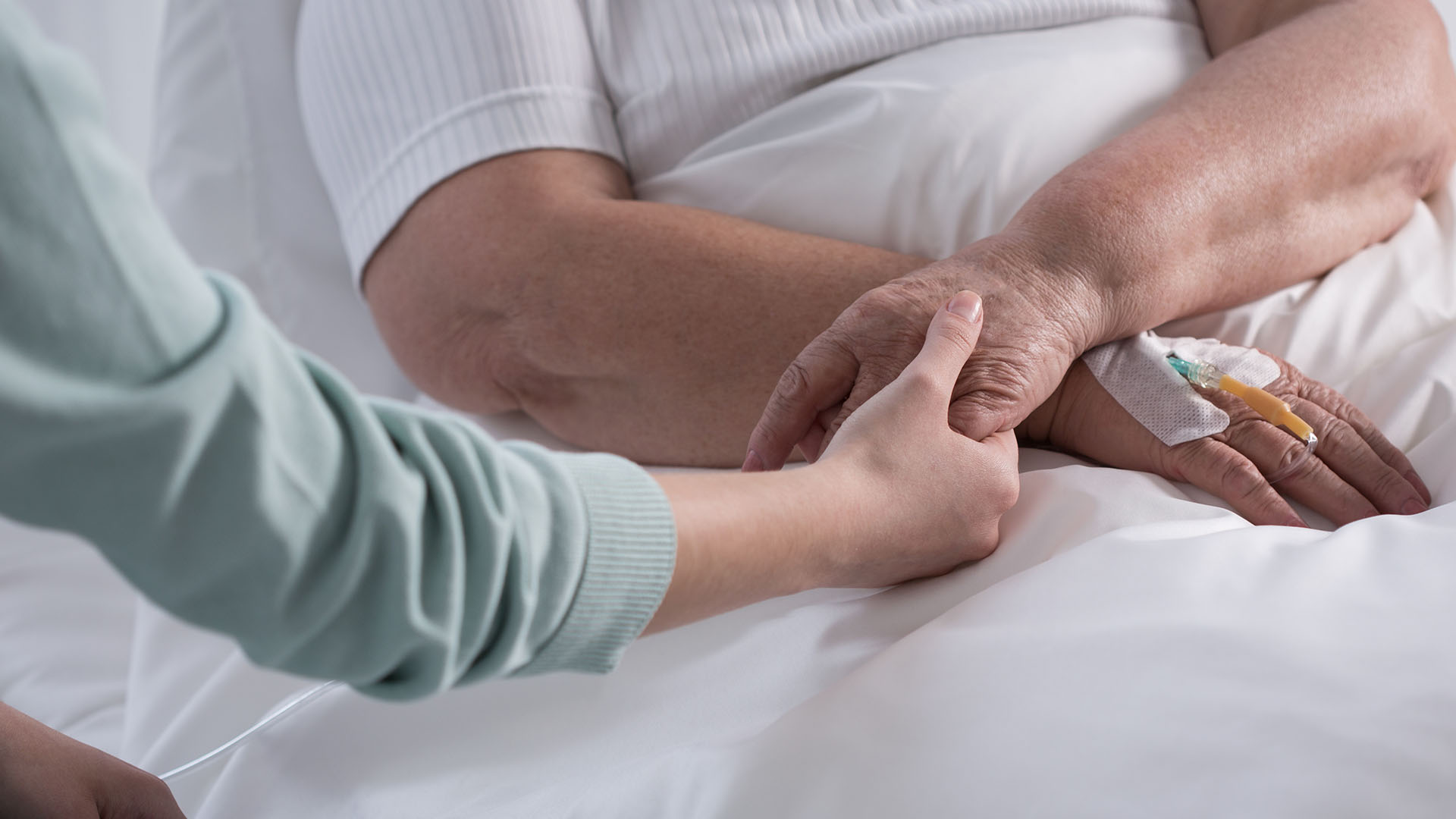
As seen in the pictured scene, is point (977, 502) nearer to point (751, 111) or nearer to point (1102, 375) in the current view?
point (1102, 375)

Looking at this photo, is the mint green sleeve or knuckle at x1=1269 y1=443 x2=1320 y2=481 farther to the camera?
knuckle at x1=1269 y1=443 x2=1320 y2=481

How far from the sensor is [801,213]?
3.62 ft

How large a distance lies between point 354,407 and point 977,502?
50 cm

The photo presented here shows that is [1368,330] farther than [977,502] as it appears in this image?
Yes

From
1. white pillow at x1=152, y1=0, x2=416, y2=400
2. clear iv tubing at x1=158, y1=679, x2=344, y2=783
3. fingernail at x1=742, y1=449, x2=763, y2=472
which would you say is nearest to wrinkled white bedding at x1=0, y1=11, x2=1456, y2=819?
clear iv tubing at x1=158, y1=679, x2=344, y2=783

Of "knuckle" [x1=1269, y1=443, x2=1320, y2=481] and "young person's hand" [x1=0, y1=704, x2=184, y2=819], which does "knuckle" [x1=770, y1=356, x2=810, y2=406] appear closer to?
"knuckle" [x1=1269, y1=443, x2=1320, y2=481]

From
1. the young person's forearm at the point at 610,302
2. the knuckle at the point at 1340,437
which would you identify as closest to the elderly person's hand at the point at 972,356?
the young person's forearm at the point at 610,302

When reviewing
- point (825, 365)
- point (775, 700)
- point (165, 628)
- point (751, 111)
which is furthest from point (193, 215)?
point (775, 700)

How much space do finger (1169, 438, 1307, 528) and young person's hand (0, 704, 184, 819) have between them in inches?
34.8

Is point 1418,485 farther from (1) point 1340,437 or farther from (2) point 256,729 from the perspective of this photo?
(2) point 256,729

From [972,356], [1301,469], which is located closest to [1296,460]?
[1301,469]

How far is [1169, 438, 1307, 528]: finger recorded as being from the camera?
0.83 meters

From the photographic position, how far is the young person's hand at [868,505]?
58 cm

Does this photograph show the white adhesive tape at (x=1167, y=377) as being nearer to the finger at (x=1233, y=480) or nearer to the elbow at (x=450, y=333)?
the finger at (x=1233, y=480)
